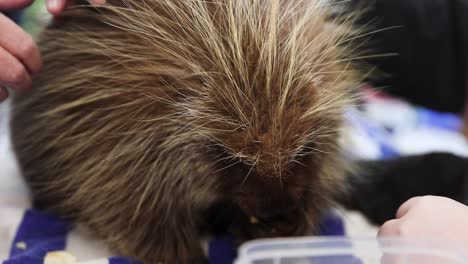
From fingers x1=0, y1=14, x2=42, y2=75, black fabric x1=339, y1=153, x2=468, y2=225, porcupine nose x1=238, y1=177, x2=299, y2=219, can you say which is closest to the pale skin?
fingers x1=0, y1=14, x2=42, y2=75

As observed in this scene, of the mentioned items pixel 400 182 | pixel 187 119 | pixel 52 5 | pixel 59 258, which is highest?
pixel 52 5

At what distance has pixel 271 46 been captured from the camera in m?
0.98

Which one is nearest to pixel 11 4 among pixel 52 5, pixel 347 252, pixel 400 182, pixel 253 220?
pixel 52 5

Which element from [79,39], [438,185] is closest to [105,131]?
[79,39]

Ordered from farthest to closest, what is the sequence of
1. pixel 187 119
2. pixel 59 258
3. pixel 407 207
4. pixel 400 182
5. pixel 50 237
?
pixel 400 182 → pixel 50 237 → pixel 59 258 → pixel 187 119 → pixel 407 207

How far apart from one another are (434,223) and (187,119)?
0.45 m

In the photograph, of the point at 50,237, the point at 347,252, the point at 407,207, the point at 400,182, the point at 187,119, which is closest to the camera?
the point at 347,252

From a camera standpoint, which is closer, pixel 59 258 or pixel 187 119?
pixel 187 119

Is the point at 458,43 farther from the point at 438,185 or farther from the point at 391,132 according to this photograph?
the point at 438,185

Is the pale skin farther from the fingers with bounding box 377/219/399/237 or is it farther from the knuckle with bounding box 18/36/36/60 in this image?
the fingers with bounding box 377/219/399/237

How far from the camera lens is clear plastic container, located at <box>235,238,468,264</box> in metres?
0.74

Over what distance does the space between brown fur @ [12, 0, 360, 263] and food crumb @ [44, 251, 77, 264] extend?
0.08 meters

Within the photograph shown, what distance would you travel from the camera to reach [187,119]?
3.32 feet

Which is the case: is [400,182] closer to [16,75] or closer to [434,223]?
[434,223]
